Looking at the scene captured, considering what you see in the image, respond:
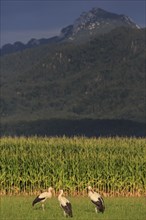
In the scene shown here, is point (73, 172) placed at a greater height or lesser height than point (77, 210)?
greater

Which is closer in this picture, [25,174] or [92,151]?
[25,174]

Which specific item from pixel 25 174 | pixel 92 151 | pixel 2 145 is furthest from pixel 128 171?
pixel 2 145

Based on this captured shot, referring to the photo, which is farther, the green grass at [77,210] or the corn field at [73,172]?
the corn field at [73,172]

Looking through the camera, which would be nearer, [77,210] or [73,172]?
[77,210]

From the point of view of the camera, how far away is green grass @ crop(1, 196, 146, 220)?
27.4 metres

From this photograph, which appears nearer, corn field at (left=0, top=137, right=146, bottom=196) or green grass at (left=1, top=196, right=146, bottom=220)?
green grass at (left=1, top=196, right=146, bottom=220)

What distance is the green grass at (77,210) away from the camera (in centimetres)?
2742

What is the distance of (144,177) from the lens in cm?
4178

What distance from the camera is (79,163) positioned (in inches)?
1658

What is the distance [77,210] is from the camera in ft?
98.2

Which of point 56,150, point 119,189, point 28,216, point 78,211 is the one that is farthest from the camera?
point 56,150

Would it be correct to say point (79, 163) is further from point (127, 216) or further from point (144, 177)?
point (127, 216)

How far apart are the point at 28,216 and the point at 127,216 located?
15.0 feet

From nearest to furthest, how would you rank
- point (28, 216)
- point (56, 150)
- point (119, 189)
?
point (28, 216) < point (119, 189) < point (56, 150)
